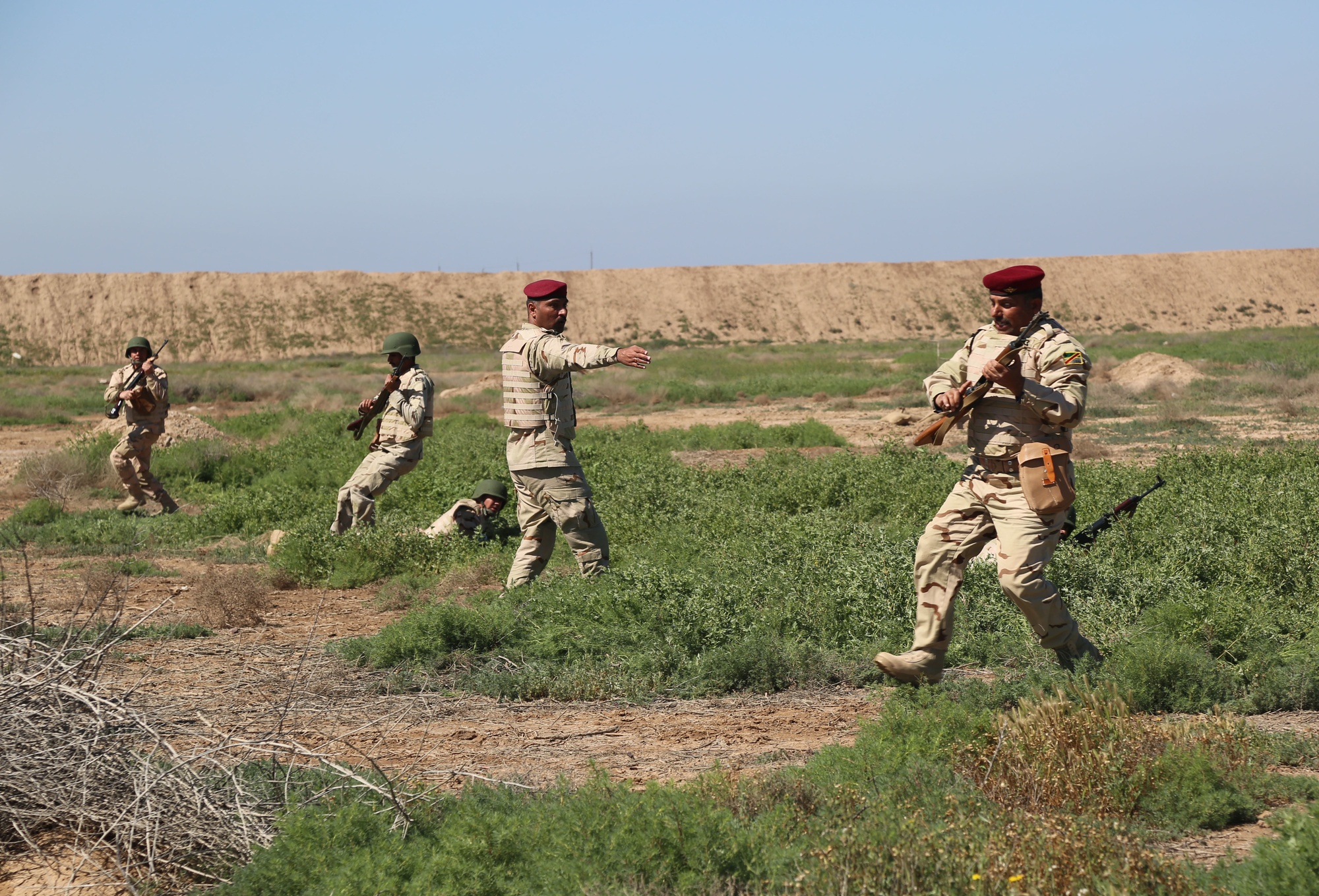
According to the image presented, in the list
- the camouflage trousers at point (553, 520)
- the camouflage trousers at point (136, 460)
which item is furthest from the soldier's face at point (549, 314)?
the camouflage trousers at point (136, 460)

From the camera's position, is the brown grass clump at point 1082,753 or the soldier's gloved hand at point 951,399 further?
the soldier's gloved hand at point 951,399

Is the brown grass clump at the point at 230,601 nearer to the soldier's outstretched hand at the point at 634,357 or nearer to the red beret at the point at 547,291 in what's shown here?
the red beret at the point at 547,291

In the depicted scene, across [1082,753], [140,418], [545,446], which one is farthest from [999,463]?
[140,418]

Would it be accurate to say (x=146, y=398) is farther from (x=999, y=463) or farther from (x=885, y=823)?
(x=885, y=823)

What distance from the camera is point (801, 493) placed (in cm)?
1065


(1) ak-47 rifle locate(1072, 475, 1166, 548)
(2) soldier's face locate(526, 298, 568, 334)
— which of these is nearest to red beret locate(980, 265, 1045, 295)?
(2) soldier's face locate(526, 298, 568, 334)

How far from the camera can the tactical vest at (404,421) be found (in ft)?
31.1

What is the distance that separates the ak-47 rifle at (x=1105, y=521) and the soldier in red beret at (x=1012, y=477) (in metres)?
2.59

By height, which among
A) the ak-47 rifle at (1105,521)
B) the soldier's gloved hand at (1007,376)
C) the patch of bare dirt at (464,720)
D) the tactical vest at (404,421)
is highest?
the soldier's gloved hand at (1007,376)

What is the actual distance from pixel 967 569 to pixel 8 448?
1831 centimetres

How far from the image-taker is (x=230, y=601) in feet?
24.5

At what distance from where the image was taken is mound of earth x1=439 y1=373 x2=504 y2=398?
91.7 feet

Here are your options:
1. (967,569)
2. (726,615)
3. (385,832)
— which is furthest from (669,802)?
(967,569)

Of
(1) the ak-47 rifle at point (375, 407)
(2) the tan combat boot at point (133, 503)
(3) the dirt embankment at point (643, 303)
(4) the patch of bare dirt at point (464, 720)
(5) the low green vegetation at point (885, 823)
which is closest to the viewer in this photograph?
(5) the low green vegetation at point (885, 823)
